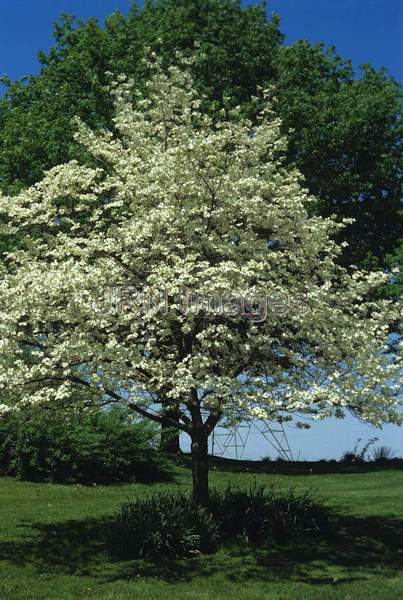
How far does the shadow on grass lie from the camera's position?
12328mm

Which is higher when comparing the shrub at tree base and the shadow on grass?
the shrub at tree base

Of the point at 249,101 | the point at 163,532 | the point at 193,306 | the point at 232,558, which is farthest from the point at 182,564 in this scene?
the point at 249,101

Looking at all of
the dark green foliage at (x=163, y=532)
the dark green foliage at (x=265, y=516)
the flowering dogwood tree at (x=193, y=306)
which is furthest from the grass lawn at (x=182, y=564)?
the flowering dogwood tree at (x=193, y=306)

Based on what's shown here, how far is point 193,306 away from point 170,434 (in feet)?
45.5

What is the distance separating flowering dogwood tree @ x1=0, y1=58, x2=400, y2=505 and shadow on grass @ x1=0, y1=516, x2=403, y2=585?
194 cm

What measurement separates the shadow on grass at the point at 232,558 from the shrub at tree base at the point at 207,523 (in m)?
0.32

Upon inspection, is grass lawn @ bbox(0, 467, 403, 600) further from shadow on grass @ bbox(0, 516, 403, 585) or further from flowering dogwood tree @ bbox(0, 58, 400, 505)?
flowering dogwood tree @ bbox(0, 58, 400, 505)

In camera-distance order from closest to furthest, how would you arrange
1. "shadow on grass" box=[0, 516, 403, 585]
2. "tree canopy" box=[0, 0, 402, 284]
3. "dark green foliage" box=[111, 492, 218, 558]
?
"shadow on grass" box=[0, 516, 403, 585], "dark green foliage" box=[111, 492, 218, 558], "tree canopy" box=[0, 0, 402, 284]

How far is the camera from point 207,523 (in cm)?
1378

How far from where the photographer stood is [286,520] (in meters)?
15.0

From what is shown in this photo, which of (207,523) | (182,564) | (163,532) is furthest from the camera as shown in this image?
(207,523)

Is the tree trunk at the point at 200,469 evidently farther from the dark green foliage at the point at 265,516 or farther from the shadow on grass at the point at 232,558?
the shadow on grass at the point at 232,558

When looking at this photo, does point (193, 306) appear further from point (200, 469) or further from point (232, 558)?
point (232, 558)

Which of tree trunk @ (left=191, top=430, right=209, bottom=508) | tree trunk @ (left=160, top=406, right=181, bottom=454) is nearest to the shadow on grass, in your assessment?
tree trunk @ (left=191, top=430, right=209, bottom=508)
